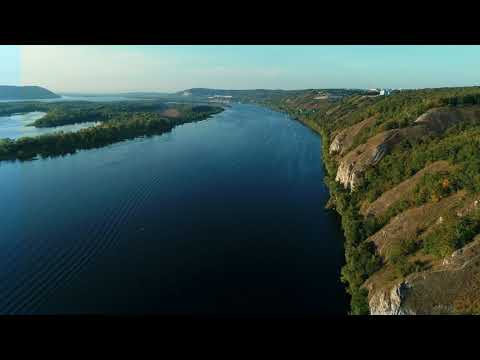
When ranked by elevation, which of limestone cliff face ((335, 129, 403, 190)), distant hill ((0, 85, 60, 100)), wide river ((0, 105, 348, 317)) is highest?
distant hill ((0, 85, 60, 100))

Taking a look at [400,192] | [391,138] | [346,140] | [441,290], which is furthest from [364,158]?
[441,290]

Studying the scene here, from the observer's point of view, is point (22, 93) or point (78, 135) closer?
point (78, 135)

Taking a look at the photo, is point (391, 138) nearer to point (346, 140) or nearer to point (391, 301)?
point (346, 140)

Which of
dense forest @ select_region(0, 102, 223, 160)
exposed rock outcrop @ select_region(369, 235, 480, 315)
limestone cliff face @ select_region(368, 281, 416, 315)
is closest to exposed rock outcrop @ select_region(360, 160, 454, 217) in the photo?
exposed rock outcrop @ select_region(369, 235, 480, 315)

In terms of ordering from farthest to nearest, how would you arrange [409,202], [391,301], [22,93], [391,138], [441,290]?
[22,93] < [391,138] < [409,202] < [391,301] < [441,290]

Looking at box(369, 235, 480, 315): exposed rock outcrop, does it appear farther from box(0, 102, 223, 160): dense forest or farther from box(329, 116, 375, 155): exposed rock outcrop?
box(0, 102, 223, 160): dense forest

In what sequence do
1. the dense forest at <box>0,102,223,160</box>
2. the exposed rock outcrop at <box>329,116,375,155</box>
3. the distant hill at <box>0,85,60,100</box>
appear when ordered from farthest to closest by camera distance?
the distant hill at <box>0,85,60,100</box>
the dense forest at <box>0,102,223,160</box>
the exposed rock outcrop at <box>329,116,375,155</box>
